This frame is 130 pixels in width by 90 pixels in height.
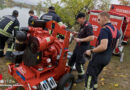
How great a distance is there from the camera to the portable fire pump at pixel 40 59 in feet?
8.55

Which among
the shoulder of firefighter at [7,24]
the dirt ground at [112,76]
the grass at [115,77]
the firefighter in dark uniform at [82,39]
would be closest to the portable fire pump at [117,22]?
the grass at [115,77]

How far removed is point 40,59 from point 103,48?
49.9 inches

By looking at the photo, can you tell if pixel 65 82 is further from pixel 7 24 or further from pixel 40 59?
pixel 7 24

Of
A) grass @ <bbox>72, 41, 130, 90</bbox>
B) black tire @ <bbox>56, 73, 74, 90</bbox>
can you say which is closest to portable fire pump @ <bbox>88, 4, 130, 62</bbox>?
grass @ <bbox>72, 41, 130, 90</bbox>

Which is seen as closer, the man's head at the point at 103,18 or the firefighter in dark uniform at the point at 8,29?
the man's head at the point at 103,18

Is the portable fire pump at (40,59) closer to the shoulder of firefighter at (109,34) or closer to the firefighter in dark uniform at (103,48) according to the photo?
the firefighter in dark uniform at (103,48)

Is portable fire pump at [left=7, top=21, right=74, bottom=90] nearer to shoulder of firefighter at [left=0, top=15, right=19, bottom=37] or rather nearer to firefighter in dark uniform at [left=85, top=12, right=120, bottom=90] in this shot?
firefighter in dark uniform at [left=85, top=12, right=120, bottom=90]

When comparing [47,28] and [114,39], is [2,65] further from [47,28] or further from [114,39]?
[114,39]

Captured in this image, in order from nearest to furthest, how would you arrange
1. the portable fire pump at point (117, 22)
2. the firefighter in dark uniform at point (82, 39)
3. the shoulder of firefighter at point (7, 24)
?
the firefighter in dark uniform at point (82, 39)
the shoulder of firefighter at point (7, 24)
the portable fire pump at point (117, 22)

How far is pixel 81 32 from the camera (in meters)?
3.43

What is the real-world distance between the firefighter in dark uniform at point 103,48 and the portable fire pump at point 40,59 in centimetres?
56

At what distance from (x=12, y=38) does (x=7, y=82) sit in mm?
1653

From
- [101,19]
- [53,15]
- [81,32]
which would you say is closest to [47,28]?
[81,32]

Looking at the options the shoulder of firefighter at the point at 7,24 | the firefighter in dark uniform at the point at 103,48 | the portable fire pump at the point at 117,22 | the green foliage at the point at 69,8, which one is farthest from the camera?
the green foliage at the point at 69,8
